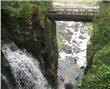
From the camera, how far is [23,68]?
84.5ft

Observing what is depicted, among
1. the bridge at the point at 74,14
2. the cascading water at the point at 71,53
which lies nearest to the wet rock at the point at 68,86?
the cascading water at the point at 71,53

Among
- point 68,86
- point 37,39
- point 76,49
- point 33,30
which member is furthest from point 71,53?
point 33,30

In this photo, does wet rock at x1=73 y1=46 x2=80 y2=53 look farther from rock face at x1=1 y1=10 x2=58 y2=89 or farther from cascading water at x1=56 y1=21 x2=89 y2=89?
rock face at x1=1 y1=10 x2=58 y2=89

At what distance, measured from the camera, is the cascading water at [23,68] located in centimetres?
2500

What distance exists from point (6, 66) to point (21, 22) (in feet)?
18.3

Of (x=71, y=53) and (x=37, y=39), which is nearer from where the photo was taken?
(x=37, y=39)

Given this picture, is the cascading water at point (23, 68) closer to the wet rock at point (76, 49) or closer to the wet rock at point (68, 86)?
the wet rock at point (68, 86)

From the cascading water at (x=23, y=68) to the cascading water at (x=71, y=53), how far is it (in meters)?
8.79

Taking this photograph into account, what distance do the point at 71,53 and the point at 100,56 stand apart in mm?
25791

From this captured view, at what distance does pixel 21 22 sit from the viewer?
2870 centimetres

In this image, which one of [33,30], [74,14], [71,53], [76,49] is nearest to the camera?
[33,30]

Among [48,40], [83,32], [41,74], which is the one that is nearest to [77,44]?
[83,32]

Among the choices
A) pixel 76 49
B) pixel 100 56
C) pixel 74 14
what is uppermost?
pixel 100 56

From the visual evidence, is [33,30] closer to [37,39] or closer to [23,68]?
[37,39]
